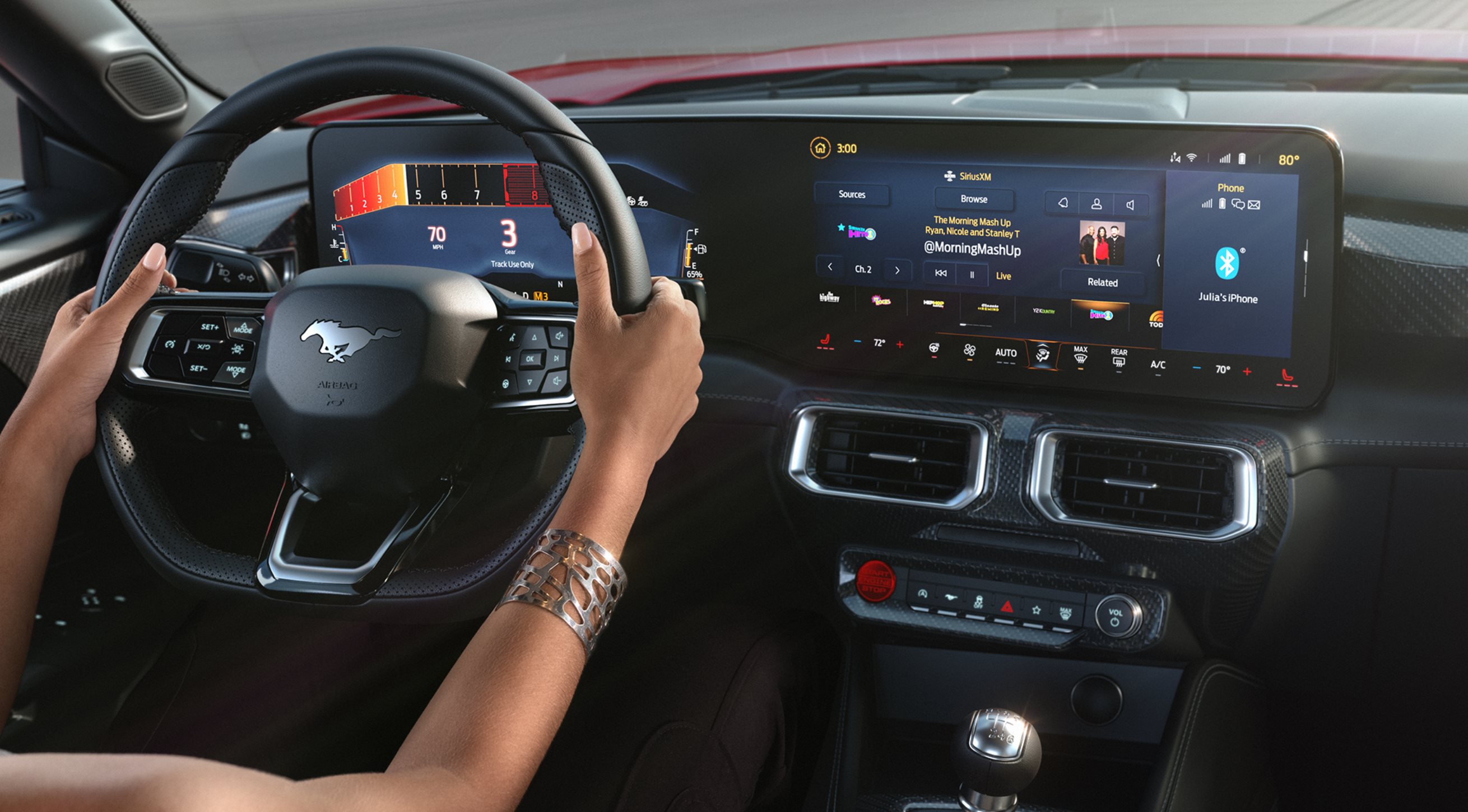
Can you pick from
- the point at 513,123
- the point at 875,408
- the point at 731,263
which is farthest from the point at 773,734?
the point at 513,123

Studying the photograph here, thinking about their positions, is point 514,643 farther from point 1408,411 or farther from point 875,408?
point 1408,411

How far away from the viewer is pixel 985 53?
2.10 metres

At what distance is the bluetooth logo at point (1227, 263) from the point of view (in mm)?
1532

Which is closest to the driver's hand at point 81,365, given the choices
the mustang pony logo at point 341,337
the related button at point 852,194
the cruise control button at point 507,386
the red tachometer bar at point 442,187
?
the mustang pony logo at point 341,337

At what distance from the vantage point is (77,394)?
1.37m

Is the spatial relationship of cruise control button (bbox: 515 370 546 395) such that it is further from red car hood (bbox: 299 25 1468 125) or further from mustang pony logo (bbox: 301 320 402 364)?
red car hood (bbox: 299 25 1468 125)

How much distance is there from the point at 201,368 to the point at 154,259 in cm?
16

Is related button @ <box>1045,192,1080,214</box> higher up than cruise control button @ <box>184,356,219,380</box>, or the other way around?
related button @ <box>1045,192,1080,214</box>

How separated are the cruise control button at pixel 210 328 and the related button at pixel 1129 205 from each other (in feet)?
4.09

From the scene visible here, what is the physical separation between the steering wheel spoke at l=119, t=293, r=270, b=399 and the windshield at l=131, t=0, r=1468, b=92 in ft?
0.99

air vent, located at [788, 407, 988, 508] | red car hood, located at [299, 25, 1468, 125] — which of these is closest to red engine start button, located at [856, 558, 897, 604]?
air vent, located at [788, 407, 988, 508]

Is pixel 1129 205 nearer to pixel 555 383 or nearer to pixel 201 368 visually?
pixel 555 383

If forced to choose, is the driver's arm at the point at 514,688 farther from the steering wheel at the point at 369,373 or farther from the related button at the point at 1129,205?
the related button at the point at 1129,205

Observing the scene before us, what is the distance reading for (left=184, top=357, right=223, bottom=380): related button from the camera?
145 cm
